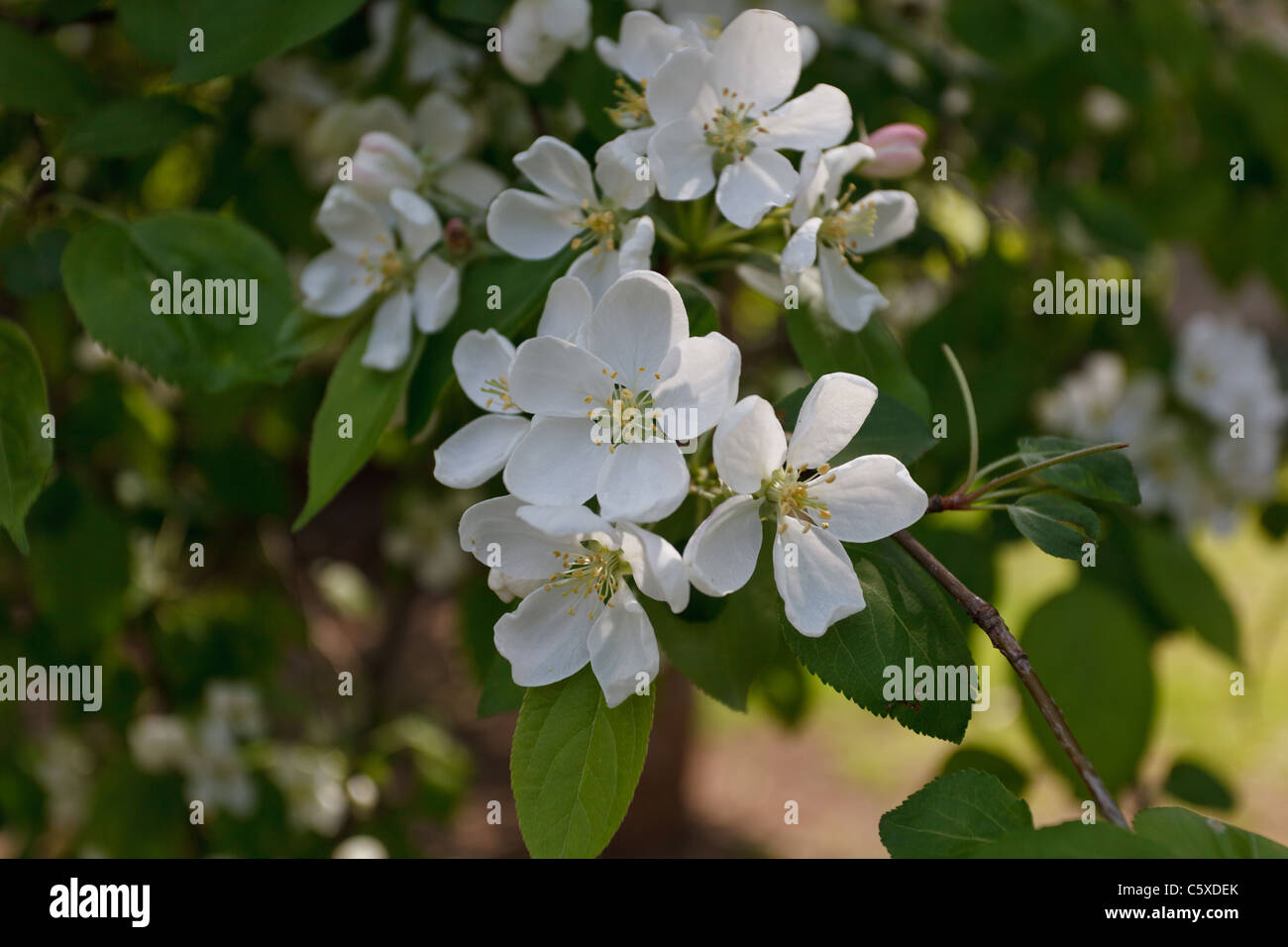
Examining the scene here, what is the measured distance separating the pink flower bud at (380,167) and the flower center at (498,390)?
35cm

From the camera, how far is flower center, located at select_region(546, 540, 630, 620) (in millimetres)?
944

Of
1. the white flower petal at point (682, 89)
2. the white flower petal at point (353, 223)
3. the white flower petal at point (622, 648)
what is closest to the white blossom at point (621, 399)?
the white flower petal at point (622, 648)

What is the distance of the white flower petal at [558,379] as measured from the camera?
91 centimetres

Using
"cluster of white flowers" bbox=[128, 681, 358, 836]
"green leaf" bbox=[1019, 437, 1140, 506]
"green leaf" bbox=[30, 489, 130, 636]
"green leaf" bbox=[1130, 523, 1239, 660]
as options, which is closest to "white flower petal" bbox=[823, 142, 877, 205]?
"green leaf" bbox=[1019, 437, 1140, 506]

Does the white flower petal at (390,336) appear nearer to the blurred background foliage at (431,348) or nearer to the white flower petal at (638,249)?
the blurred background foliage at (431,348)

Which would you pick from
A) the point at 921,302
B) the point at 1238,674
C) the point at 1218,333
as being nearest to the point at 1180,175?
the point at 1218,333

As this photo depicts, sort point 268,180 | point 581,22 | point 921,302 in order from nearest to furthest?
1. point 581,22
2. point 268,180
3. point 921,302

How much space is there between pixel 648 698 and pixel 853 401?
325mm

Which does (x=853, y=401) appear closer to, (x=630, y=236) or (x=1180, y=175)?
(x=630, y=236)

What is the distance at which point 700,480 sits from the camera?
988 mm

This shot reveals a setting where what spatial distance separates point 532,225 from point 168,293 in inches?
18.3

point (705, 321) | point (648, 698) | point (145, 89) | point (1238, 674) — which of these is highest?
point (145, 89)

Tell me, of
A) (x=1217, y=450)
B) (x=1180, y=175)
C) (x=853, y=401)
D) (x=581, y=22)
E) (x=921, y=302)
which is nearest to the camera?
(x=853, y=401)

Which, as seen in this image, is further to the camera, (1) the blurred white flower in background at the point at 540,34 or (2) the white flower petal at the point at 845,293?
(1) the blurred white flower in background at the point at 540,34
